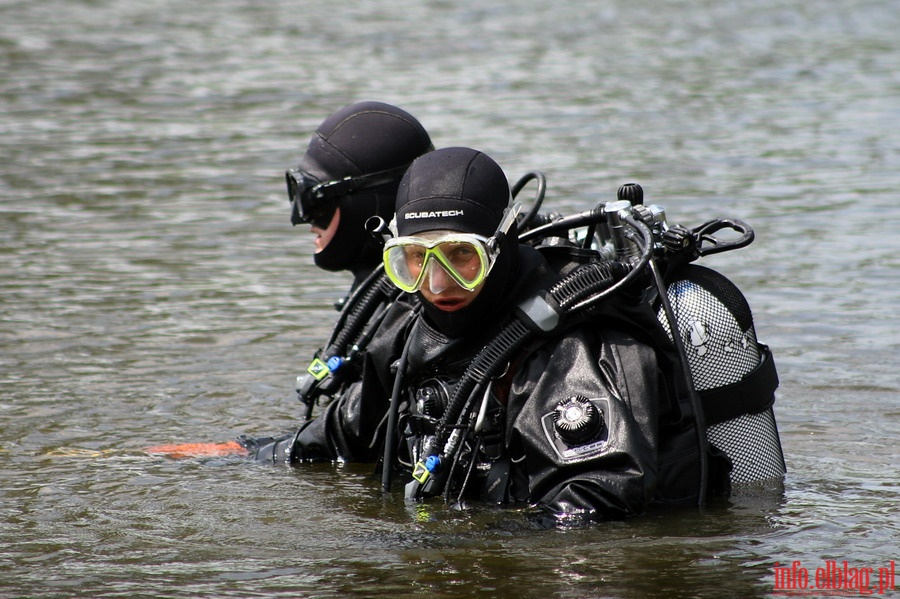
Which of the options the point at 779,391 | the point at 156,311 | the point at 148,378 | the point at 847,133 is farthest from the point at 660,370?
the point at 847,133

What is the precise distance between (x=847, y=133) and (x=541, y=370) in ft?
30.2

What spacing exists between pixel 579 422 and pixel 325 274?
15.9 ft

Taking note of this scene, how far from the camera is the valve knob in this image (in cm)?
381

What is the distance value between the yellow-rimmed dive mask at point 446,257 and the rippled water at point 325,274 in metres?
0.75

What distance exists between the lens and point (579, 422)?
3811 millimetres

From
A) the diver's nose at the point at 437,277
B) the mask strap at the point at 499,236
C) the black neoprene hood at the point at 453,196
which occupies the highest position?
the black neoprene hood at the point at 453,196

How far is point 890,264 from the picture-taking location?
8.16 metres

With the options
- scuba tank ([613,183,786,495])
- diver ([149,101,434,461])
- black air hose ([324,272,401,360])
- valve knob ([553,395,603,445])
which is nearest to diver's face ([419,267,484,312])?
valve knob ([553,395,603,445])

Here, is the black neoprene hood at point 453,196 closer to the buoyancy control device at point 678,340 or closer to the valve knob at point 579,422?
the buoyancy control device at point 678,340

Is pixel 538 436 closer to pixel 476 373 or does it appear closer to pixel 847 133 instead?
pixel 476 373

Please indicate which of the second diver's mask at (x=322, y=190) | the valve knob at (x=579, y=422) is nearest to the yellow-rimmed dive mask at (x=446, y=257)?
the valve knob at (x=579, y=422)

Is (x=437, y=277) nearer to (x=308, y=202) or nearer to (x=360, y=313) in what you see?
(x=360, y=313)

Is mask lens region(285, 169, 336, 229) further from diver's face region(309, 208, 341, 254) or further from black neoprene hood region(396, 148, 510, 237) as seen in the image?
black neoprene hood region(396, 148, 510, 237)

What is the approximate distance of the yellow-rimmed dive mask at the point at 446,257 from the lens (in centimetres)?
396
